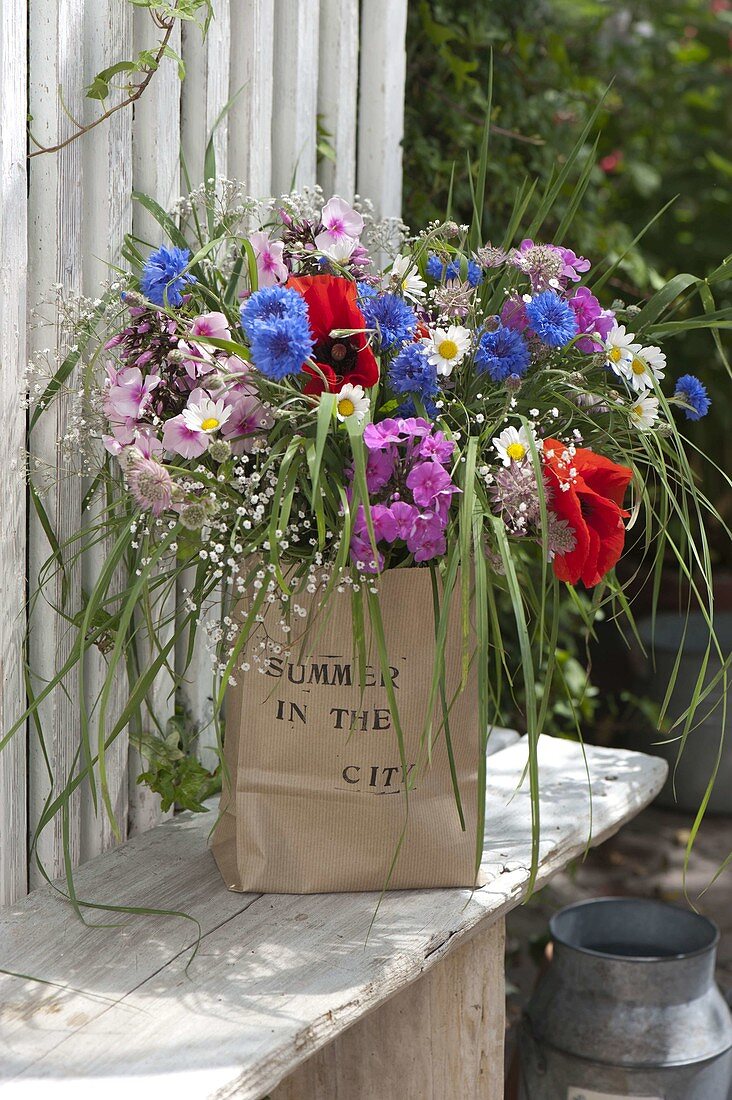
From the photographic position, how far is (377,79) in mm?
1593

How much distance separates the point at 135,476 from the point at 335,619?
0.24 metres

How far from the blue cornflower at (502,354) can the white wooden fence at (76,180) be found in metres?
0.39

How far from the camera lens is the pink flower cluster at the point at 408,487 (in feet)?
3.29

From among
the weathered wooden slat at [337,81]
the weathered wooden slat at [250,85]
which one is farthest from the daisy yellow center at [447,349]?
the weathered wooden slat at [337,81]

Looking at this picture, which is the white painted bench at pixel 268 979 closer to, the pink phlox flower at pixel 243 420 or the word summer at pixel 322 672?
the word summer at pixel 322 672

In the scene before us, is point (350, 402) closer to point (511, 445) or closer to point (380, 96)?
point (511, 445)

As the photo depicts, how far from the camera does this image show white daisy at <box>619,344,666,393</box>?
111 cm

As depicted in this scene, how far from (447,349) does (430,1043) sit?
2.58ft

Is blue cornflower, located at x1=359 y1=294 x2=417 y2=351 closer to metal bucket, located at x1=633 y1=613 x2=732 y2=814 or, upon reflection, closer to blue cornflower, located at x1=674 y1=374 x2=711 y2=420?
blue cornflower, located at x1=674 y1=374 x2=711 y2=420

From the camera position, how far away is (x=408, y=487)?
1026mm

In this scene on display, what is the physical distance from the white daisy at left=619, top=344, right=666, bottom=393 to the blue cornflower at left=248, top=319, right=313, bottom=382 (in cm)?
33

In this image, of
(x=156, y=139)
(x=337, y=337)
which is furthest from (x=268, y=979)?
(x=156, y=139)

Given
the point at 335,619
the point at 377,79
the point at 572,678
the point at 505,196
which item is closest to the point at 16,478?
the point at 335,619

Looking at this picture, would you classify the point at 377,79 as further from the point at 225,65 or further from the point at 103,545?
the point at 103,545
